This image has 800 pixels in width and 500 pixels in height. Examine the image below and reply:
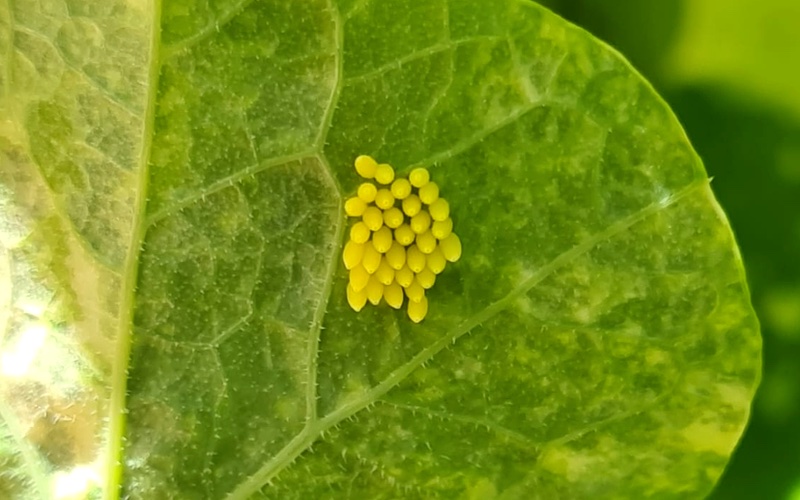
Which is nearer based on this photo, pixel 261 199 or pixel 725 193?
pixel 261 199

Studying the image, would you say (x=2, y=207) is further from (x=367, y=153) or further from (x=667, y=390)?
(x=667, y=390)

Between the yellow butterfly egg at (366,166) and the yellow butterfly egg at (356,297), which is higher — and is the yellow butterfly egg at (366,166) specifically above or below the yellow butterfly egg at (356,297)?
above

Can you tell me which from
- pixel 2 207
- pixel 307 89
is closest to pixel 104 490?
pixel 2 207

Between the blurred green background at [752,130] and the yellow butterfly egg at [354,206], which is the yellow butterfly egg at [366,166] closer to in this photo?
the yellow butterfly egg at [354,206]

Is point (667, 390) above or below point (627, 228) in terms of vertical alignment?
below

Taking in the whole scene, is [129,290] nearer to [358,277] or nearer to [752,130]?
[358,277]

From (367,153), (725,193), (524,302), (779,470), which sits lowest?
(779,470)

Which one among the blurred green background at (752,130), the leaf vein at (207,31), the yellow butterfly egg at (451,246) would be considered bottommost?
the blurred green background at (752,130)

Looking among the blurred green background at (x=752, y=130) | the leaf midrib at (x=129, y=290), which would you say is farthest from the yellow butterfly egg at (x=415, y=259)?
the blurred green background at (x=752, y=130)
